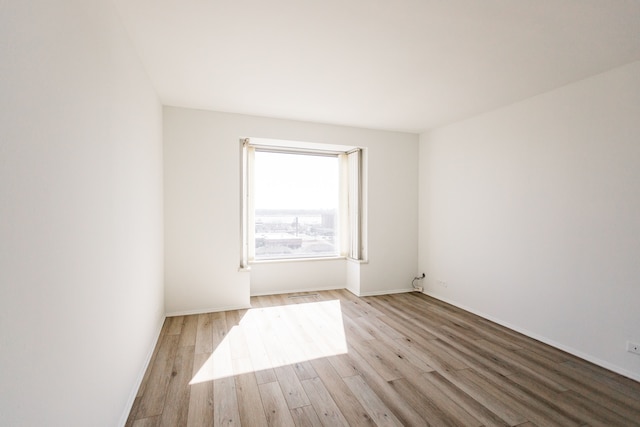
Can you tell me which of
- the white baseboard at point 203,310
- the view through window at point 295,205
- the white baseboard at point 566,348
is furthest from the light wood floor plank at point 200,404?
the white baseboard at point 566,348

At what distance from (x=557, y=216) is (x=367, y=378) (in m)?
2.50

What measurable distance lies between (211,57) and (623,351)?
4.31 metres

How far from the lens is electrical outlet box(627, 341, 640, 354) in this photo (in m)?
2.54

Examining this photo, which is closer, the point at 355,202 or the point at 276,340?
the point at 276,340

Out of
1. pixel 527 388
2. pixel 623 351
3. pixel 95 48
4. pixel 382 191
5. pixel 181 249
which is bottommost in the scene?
pixel 527 388

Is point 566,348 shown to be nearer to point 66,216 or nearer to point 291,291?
point 291,291

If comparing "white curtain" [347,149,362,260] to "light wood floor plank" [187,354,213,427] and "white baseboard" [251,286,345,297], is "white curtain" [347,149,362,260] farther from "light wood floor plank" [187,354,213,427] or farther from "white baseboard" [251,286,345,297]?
"light wood floor plank" [187,354,213,427]

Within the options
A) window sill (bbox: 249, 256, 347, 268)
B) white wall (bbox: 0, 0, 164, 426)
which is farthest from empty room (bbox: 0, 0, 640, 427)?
window sill (bbox: 249, 256, 347, 268)

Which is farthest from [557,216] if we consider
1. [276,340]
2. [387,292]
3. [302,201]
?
[302,201]

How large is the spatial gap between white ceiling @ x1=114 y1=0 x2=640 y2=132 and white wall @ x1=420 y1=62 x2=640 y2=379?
14.1 inches

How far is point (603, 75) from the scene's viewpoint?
2.77m

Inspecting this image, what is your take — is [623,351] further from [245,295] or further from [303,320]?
[245,295]

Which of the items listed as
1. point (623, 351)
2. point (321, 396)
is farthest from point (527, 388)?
point (321, 396)

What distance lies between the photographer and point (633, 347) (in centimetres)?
257
